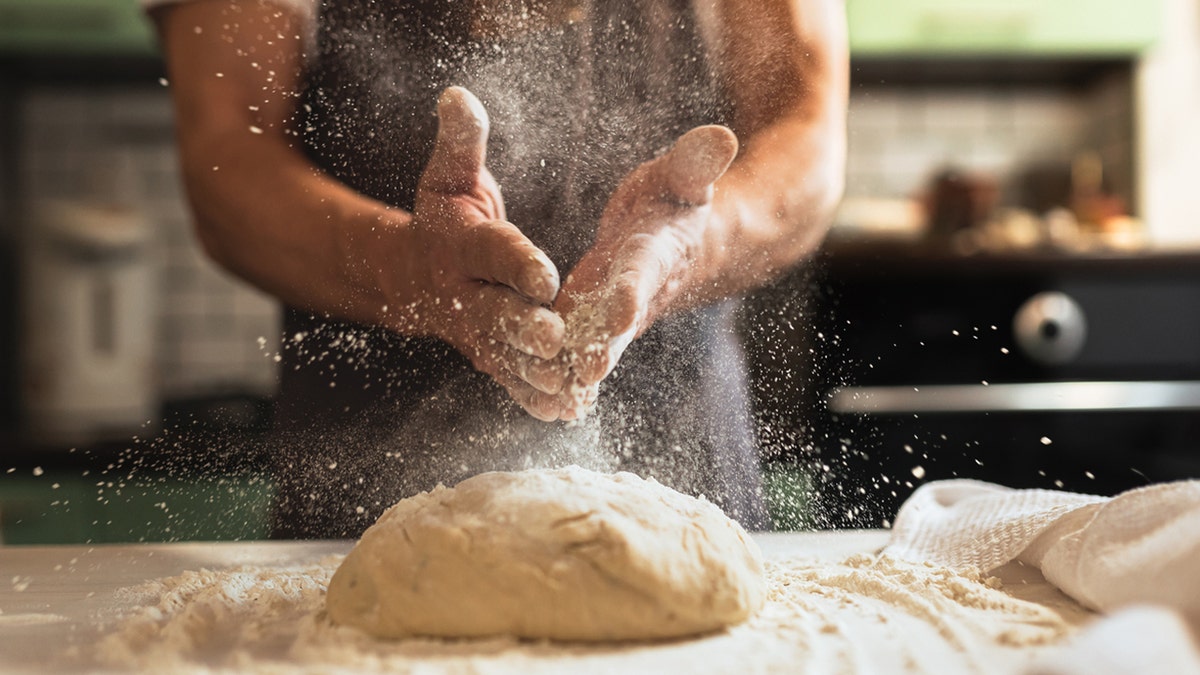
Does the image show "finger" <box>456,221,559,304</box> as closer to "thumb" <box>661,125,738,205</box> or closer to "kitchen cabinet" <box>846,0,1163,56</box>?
"thumb" <box>661,125,738,205</box>

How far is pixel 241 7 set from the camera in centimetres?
108

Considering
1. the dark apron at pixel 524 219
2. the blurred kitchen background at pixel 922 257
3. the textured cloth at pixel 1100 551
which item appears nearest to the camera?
the textured cloth at pixel 1100 551

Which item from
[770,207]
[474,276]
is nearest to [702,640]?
[474,276]

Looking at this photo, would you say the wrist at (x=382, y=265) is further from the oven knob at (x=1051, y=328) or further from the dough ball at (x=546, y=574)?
the oven knob at (x=1051, y=328)

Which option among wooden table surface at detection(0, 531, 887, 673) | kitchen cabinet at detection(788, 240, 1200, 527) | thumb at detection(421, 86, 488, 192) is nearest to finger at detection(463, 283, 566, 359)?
thumb at detection(421, 86, 488, 192)

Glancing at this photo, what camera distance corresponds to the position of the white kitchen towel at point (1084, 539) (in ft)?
2.14

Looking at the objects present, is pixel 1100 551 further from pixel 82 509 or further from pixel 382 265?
pixel 82 509

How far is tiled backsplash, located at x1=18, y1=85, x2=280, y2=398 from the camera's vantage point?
85.4 inches

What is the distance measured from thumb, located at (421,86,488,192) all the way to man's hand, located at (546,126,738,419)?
0.45 feet

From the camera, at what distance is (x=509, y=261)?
0.74m

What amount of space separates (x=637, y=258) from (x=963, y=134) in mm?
1917

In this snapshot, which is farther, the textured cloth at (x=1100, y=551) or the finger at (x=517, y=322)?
the finger at (x=517, y=322)

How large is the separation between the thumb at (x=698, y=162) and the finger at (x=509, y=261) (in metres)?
0.17

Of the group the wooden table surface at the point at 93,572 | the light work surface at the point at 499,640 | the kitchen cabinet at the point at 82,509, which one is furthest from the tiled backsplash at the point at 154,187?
the light work surface at the point at 499,640
